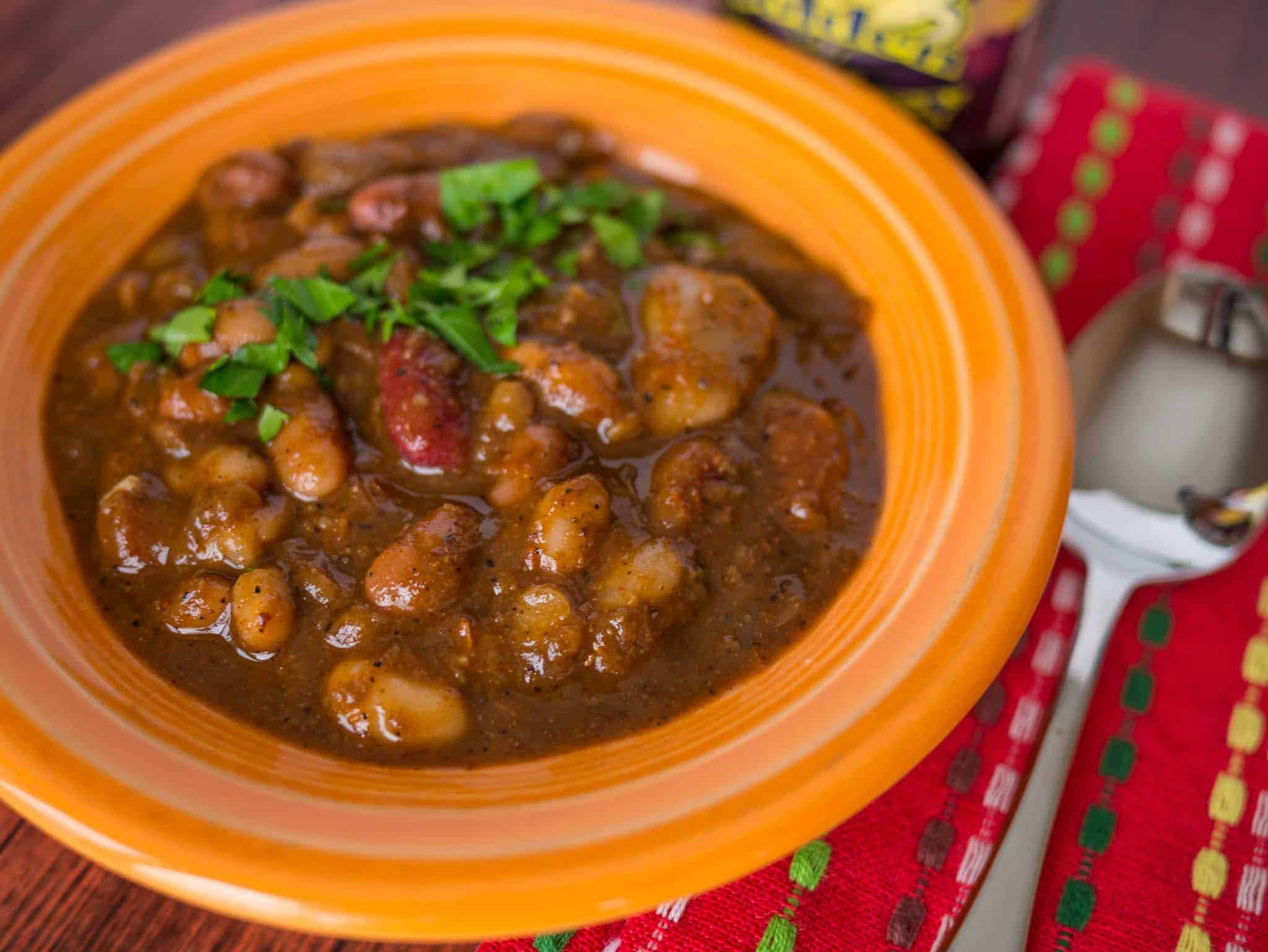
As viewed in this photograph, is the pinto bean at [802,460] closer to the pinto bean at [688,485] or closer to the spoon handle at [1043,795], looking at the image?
the pinto bean at [688,485]

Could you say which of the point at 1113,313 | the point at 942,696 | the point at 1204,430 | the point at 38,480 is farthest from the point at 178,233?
the point at 1204,430

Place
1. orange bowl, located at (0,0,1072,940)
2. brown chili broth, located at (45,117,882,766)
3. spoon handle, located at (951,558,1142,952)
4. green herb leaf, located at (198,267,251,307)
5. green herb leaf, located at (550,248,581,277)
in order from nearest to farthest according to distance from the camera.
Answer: orange bowl, located at (0,0,1072,940)
spoon handle, located at (951,558,1142,952)
brown chili broth, located at (45,117,882,766)
green herb leaf, located at (198,267,251,307)
green herb leaf, located at (550,248,581,277)

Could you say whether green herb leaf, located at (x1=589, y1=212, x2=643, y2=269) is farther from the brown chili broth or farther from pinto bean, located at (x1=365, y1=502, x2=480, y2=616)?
pinto bean, located at (x1=365, y1=502, x2=480, y2=616)

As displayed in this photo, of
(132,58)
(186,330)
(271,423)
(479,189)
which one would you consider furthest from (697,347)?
(132,58)

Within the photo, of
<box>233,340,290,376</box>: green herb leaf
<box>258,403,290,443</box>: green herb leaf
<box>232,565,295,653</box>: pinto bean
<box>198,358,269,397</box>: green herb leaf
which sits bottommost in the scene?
<box>232,565,295,653</box>: pinto bean

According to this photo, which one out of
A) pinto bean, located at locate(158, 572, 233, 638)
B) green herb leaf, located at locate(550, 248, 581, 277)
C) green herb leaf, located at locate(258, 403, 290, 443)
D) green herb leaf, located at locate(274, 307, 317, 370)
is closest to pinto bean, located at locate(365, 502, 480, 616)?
pinto bean, located at locate(158, 572, 233, 638)

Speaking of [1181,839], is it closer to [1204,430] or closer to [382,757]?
[1204,430]
